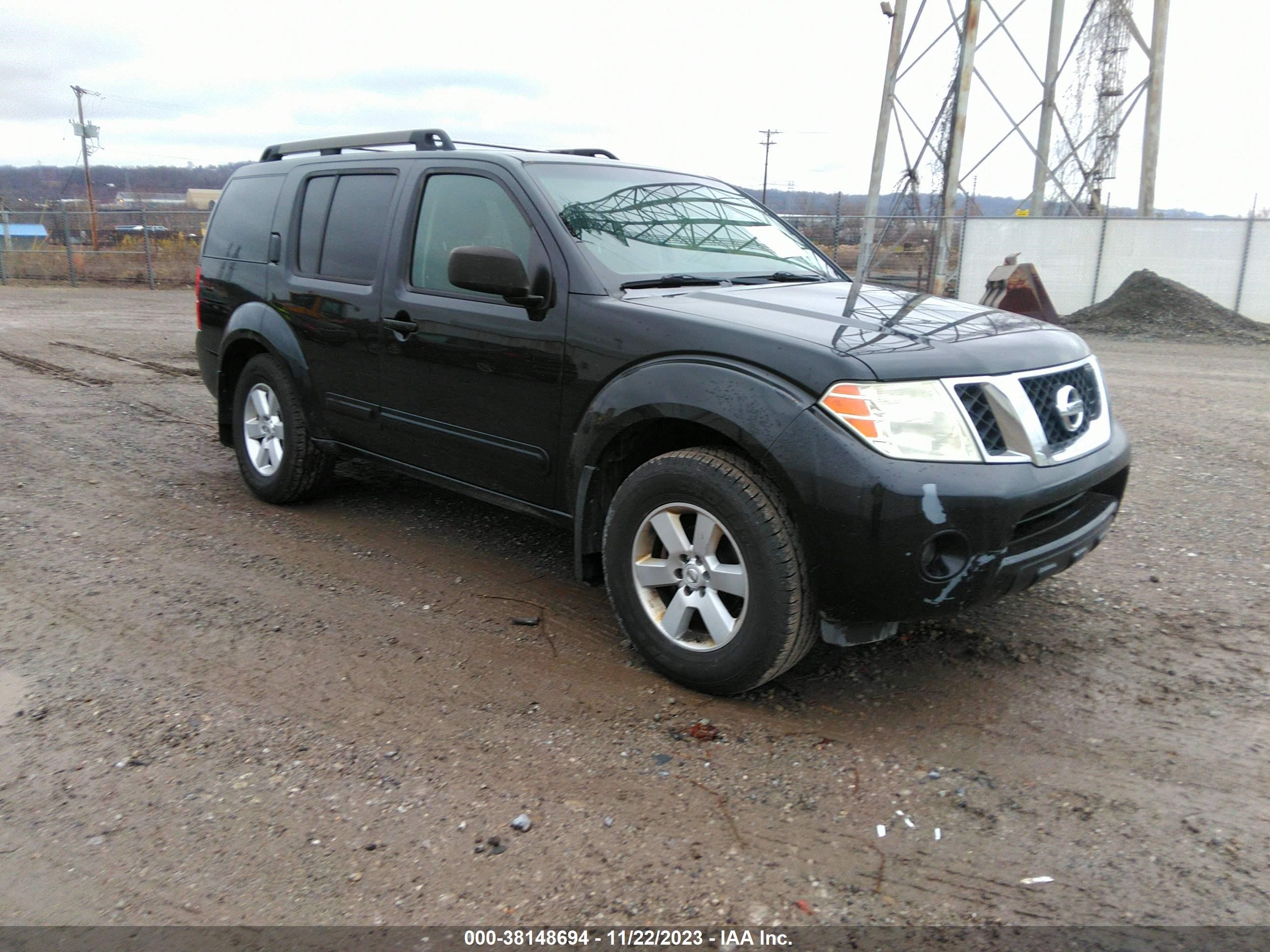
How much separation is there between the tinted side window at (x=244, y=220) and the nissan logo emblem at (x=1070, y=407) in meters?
4.23

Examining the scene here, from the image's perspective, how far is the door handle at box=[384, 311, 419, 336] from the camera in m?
4.38

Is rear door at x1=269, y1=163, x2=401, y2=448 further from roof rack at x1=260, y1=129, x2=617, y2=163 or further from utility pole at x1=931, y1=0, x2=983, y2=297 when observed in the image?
utility pole at x1=931, y1=0, x2=983, y2=297

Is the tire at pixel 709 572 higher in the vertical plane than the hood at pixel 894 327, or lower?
→ lower

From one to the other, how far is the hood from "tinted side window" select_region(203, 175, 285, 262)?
9.27ft

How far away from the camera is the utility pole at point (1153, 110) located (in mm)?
18719

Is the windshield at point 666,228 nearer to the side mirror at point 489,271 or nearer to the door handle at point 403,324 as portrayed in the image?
the side mirror at point 489,271

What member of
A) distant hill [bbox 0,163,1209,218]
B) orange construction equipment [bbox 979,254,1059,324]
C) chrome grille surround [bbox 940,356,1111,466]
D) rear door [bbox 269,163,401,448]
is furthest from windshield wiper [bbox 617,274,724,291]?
distant hill [bbox 0,163,1209,218]

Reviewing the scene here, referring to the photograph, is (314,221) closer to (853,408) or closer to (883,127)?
(853,408)

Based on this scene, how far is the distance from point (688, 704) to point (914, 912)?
117 cm

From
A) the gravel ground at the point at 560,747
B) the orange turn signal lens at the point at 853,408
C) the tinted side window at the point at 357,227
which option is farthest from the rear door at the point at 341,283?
the orange turn signal lens at the point at 853,408

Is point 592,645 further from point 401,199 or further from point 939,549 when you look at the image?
point 401,199

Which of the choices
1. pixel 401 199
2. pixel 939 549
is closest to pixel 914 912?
pixel 939 549

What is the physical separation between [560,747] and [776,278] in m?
2.37

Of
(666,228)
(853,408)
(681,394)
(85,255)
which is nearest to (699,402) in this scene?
(681,394)
